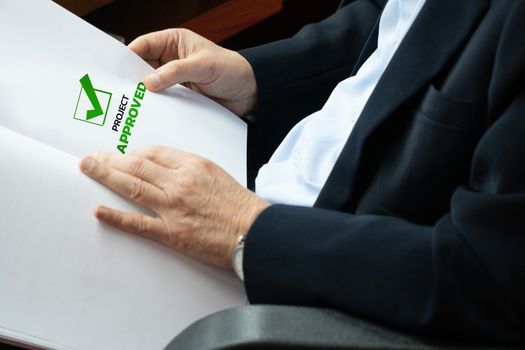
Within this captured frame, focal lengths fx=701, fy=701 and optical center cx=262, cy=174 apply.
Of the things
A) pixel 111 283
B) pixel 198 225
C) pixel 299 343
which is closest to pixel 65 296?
pixel 111 283

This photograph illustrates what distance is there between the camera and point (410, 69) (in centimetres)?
83

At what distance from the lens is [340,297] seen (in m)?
0.71

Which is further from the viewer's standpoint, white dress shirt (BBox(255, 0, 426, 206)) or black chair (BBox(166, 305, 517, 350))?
white dress shirt (BBox(255, 0, 426, 206))

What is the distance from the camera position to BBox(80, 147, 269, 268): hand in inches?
31.7

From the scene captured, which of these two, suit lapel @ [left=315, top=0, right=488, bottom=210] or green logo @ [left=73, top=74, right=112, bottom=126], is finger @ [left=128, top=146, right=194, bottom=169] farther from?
suit lapel @ [left=315, top=0, right=488, bottom=210]

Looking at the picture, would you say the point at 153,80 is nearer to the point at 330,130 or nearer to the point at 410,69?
the point at 330,130

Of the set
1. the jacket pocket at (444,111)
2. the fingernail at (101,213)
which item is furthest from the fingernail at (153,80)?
the jacket pocket at (444,111)

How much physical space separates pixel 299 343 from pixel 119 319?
0.81 feet

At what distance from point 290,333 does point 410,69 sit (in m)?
0.36

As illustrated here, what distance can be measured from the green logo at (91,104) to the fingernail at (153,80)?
0.07 m

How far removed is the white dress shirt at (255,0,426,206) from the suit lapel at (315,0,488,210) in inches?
2.6

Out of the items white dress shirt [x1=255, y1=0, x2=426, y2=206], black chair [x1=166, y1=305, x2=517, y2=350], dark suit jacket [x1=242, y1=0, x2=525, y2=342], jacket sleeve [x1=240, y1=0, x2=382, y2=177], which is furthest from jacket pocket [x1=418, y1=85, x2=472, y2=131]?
jacket sleeve [x1=240, y1=0, x2=382, y2=177]

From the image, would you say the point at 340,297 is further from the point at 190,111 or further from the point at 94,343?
the point at 190,111

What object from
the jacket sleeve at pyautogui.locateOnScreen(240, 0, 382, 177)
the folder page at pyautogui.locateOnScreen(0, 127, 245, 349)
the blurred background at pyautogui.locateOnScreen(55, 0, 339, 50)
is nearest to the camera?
the folder page at pyautogui.locateOnScreen(0, 127, 245, 349)
